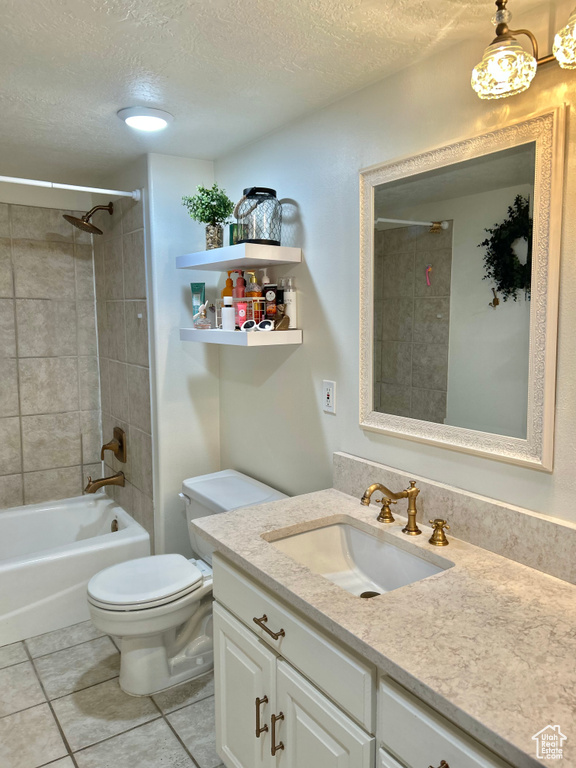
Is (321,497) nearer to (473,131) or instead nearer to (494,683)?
(494,683)

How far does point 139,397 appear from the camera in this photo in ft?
9.47

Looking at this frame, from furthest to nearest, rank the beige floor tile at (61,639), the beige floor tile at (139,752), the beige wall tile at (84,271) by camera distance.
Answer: the beige wall tile at (84,271), the beige floor tile at (61,639), the beige floor tile at (139,752)

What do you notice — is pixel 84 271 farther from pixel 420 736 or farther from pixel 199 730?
pixel 420 736

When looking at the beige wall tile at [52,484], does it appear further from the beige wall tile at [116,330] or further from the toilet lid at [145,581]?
the toilet lid at [145,581]

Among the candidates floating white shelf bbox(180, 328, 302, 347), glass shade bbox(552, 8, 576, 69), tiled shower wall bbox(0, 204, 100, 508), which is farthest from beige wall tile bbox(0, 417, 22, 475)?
glass shade bbox(552, 8, 576, 69)

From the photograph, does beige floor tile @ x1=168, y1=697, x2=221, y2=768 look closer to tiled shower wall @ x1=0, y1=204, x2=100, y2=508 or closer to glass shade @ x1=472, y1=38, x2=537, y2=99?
tiled shower wall @ x1=0, y1=204, x2=100, y2=508

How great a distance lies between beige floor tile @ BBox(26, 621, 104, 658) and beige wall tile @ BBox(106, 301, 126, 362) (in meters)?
1.37

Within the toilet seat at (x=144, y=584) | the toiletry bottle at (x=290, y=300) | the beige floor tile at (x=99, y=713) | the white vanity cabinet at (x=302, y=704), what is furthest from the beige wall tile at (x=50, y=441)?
the white vanity cabinet at (x=302, y=704)

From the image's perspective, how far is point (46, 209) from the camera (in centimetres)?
320

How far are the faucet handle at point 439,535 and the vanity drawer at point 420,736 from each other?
0.50m

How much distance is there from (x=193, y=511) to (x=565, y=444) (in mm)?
1671

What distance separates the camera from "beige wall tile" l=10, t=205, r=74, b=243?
3125 mm

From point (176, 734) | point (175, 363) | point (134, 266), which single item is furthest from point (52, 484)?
point (176, 734)

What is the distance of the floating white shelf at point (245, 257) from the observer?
2.00 metres
